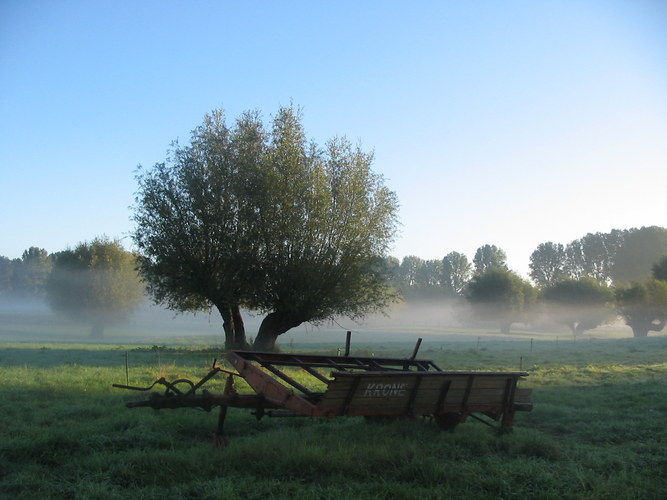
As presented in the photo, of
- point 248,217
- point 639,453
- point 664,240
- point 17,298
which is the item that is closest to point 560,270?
point 664,240

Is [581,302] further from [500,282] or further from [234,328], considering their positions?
[234,328]

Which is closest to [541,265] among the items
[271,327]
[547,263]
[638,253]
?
[547,263]

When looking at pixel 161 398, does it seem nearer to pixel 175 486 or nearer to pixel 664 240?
pixel 175 486

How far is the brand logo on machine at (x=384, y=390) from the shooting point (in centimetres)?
657

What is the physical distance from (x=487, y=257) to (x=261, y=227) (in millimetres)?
114037

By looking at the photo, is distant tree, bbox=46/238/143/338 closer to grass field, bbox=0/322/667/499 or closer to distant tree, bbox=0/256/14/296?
grass field, bbox=0/322/667/499

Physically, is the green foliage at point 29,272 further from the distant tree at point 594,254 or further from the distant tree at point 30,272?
the distant tree at point 594,254

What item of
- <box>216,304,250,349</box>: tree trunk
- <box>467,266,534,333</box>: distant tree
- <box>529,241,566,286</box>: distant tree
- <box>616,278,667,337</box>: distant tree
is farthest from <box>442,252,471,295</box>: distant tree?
<box>216,304,250,349</box>: tree trunk

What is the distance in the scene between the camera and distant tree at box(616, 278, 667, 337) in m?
61.9

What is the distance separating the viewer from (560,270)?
12206 cm

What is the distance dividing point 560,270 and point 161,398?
12904 cm

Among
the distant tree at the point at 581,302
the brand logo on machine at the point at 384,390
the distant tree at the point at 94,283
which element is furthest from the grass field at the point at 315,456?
the distant tree at the point at 581,302

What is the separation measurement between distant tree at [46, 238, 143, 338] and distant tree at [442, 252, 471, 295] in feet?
291

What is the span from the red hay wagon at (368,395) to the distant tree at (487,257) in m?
126
